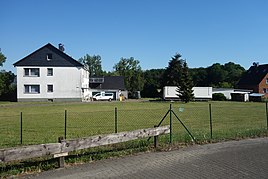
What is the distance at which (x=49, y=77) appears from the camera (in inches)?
1988

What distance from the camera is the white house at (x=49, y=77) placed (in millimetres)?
49438

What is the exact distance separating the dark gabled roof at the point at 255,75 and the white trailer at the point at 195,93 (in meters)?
20.2

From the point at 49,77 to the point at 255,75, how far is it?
50.6m

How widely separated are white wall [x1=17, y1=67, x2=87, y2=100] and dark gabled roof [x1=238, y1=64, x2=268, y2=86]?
43.6 meters

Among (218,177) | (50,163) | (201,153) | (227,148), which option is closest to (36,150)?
(50,163)

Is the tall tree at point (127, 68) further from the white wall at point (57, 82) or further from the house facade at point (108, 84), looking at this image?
the white wall at point (57, 82)

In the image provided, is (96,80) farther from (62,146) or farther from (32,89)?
(62,146)

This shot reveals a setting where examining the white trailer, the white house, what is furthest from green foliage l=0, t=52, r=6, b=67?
the white trailer

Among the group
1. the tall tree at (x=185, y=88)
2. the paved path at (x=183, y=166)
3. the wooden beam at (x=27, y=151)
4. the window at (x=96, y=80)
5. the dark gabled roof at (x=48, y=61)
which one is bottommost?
the paved path at (x=183, y=166)

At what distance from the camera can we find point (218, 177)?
20.5 feet

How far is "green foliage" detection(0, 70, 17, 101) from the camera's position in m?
52.8

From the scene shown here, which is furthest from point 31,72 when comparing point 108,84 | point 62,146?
point 62,146

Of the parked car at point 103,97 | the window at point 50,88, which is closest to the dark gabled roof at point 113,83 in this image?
the parked car at point 103,97

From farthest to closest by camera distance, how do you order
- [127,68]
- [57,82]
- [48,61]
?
[127,68], [48,61], [57,82]
